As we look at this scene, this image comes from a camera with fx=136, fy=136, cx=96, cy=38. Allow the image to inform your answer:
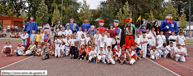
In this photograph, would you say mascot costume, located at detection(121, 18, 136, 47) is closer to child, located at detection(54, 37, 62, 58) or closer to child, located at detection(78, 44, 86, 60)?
child, located at detection(78, 44, 86, 60)

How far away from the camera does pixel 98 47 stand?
7844 mm

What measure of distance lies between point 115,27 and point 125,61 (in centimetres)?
252

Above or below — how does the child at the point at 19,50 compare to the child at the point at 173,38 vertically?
below

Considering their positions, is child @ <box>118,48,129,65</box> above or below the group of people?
below

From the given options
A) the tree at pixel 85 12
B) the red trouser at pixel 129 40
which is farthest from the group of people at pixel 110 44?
the tree at pixel 85 12

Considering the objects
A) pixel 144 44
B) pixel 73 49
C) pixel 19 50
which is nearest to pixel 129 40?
pixel 144 44

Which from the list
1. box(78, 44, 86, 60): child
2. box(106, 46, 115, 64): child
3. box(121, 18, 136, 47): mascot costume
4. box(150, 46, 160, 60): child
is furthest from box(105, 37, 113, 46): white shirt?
box(150, 46, 160, 60): child

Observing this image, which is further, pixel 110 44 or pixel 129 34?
pixel 129 34

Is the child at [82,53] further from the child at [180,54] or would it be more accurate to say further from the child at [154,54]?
the child at [180,54]

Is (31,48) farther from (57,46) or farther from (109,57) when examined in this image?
(109,57)

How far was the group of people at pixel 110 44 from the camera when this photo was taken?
7.19 metres

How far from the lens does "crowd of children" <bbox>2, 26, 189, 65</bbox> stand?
7.03 meters

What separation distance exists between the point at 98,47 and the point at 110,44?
2.55ft

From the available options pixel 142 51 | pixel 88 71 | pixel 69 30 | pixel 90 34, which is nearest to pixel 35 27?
pixel 69 30
